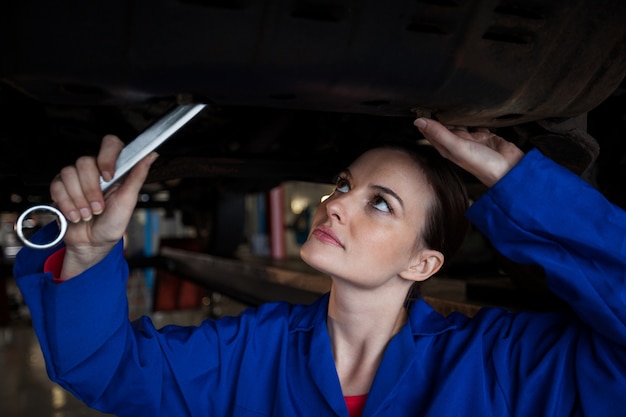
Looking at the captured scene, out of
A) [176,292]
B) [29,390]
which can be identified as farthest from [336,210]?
[176,292]

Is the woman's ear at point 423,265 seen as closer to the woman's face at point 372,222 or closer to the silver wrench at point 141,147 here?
the woman's face at point 372,222

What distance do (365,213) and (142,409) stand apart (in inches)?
17.2

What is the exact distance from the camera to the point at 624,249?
60 centimetres

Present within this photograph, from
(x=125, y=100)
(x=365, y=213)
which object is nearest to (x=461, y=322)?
(x=365, y=213)

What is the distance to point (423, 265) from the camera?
861 mm

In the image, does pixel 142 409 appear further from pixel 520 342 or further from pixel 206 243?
pixel 206 243

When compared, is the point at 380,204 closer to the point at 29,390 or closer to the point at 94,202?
the point at 94,202

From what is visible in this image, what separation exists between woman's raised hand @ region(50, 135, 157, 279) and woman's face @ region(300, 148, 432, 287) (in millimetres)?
257

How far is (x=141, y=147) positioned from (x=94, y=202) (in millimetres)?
79

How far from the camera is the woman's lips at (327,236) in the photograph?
0.76 meters

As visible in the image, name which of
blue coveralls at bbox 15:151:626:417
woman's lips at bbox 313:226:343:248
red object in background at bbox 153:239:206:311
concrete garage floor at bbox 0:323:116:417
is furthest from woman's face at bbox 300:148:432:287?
red object in background at bbox 153:239:206:311

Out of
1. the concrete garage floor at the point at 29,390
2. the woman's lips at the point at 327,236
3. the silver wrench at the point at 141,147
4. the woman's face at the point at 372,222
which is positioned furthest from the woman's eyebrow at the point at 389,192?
the concrete garage floor at the point at 29,390

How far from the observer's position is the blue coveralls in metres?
0.62

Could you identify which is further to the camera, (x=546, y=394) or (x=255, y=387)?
(x=255, y=387)
